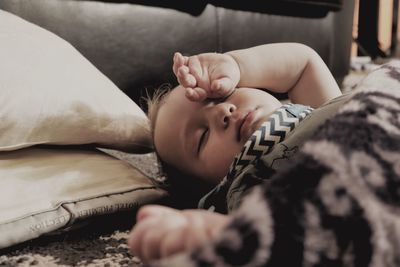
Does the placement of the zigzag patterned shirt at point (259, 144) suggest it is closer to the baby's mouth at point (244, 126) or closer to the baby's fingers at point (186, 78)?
the baby's mouth at point (244, 126)

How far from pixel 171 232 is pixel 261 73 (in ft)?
1.97

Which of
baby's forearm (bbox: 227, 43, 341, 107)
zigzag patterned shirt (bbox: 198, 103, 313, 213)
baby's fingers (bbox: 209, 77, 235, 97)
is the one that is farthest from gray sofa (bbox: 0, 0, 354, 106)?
zigzag patterned shirt (bbox: 198, 103, 313, 213)

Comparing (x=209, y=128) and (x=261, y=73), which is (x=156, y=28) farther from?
(x=209, y=128)

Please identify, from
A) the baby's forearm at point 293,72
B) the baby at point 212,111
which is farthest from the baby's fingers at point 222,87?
the baby's forearm at point 293,72

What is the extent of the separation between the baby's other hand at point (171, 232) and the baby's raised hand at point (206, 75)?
0.40m

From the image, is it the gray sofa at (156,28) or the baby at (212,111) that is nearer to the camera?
the baby at (212,111)

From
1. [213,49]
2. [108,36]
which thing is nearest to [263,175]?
[108,36]

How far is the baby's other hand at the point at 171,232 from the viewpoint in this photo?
0.30 metres

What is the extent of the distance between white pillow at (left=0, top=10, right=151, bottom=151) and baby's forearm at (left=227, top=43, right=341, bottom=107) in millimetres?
235

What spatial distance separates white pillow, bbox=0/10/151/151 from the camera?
0.74 m

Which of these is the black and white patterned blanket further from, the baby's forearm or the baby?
the baby's forearm

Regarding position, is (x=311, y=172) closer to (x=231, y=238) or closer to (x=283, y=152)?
(x=231, y=238)

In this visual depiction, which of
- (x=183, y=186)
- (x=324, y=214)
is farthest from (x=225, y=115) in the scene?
(x=324, y=214)

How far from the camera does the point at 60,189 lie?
0.68 m
